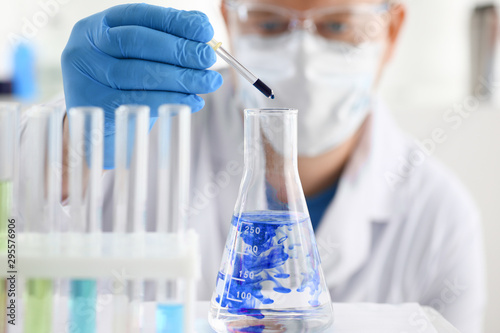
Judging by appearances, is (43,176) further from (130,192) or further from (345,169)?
(345,169)

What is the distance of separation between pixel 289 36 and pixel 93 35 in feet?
2.68

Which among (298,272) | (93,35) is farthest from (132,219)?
(93,35)

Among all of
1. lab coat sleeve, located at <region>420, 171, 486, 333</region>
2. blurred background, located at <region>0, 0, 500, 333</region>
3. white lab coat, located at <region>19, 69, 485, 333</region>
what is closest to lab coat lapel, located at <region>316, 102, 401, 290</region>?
white lab coat, located at <region>19, 69, 485, 333</region>

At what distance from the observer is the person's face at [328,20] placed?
156 cm

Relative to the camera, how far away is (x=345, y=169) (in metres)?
1.70

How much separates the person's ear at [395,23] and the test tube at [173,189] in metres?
1.36

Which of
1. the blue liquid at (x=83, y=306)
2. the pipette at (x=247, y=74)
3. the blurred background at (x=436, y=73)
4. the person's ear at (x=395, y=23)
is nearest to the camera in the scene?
the blue liquid at (x=83, y=306)

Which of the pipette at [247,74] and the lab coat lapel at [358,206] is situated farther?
the lab coat lapel at [358,206]

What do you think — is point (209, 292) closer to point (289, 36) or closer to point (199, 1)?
point (289, 36)

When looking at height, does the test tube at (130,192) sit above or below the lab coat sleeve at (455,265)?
above

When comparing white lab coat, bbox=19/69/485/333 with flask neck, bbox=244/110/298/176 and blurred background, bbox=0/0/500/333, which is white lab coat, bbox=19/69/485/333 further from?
flask neck, bbox=244/110/298/176

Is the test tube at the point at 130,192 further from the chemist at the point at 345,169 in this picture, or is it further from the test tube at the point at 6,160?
the chemist at the point at 345,169

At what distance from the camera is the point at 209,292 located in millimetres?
1572

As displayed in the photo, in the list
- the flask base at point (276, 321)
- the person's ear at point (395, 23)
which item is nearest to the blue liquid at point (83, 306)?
the flask base at point (276, 321)
